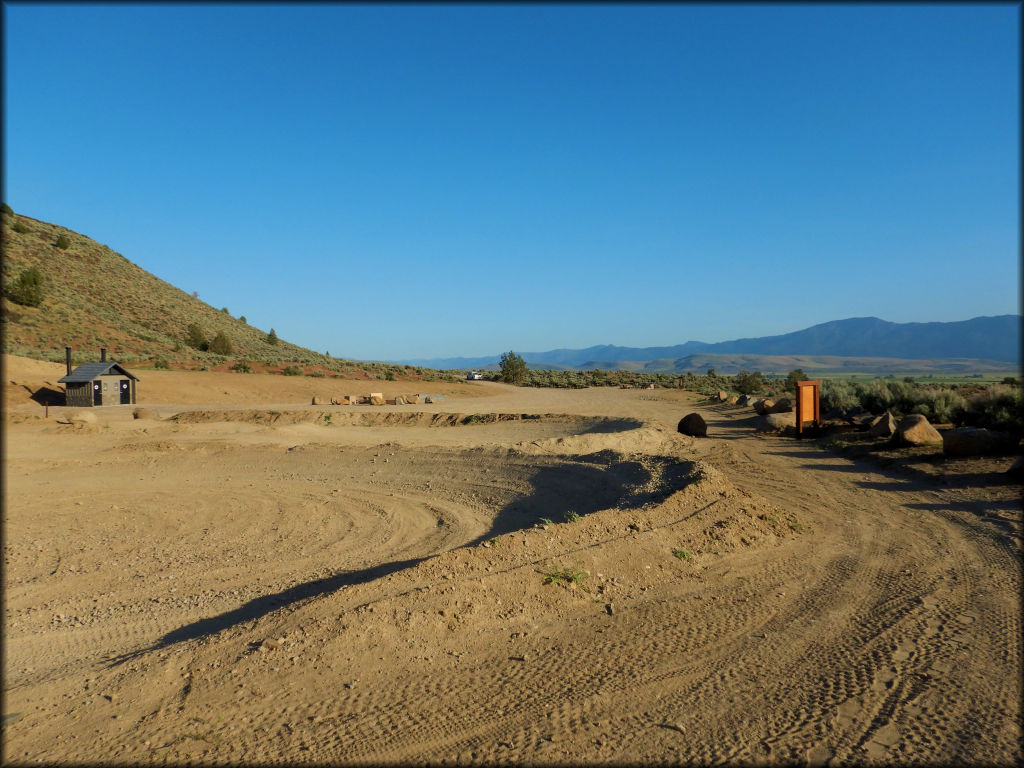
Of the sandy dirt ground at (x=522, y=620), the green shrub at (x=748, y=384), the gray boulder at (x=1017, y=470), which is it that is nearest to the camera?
the sandy dirt ground at (x=522, y=620)

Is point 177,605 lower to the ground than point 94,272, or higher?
lower

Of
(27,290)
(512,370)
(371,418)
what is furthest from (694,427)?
(27,290)

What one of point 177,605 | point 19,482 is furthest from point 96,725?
point 19,482

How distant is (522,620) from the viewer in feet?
17.6

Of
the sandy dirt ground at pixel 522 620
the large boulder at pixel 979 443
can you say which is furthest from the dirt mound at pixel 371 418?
the large boulder at pixel 979 443

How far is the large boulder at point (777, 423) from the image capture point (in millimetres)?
19266

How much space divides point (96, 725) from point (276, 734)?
4.38 ft

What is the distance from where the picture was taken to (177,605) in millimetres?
6738

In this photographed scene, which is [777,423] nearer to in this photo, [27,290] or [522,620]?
[522,620]

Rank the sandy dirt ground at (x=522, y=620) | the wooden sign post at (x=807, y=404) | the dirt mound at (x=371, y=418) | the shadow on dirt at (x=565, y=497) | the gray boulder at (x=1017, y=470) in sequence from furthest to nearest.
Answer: the dirt mound at (x=371, y=418)
the wooden sign post at (x=807, y=404)
the gray boulder at (x=1017, y=470)
the shadow on dirt at (x=565, y=497)
the sandy dirt ground at (x=522, y=620)

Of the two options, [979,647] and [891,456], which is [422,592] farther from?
[891,456]

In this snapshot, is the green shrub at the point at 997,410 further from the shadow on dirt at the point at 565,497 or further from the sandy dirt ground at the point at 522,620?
the shadow on dirt at the point at 565,497

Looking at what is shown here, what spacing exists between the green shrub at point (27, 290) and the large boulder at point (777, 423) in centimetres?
5690

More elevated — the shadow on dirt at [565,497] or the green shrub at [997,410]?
the green shrub at [997,410]
